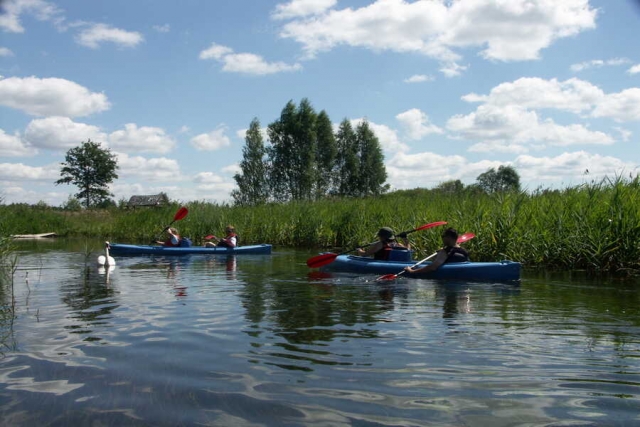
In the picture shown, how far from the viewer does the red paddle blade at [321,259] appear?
30.7ft

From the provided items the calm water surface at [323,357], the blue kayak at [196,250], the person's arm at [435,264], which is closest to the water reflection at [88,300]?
the calm water surface at [323,357]

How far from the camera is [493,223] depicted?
9.63 m

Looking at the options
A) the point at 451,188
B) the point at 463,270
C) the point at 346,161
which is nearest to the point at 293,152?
the point at 346,161

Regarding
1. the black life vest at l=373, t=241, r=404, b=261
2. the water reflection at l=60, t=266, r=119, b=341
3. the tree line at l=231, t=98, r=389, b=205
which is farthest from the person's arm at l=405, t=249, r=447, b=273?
the tree line at l=231, t=98, r=389, b=205

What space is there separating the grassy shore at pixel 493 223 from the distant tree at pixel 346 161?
2699cm

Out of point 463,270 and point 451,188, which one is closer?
point 463,270

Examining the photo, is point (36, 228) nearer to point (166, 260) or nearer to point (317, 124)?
point (166, 260)

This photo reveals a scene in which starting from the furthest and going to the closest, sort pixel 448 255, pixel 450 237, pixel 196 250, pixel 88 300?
pixel 196 250 → pixel 450 237 → pixel 448 255 → pixel 88 300

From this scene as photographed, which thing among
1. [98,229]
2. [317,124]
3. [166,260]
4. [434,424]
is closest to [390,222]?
[166,260]

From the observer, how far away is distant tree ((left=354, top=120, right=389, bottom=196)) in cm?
4506

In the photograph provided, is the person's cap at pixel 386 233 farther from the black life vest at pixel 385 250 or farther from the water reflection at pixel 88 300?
the water reflection at pixel 88 300

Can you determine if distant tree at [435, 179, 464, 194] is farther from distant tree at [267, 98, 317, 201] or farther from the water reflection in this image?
distant tree at [267, 98, 317, 201]

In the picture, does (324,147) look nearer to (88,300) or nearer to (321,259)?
(321,259)

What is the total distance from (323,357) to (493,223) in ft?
22.1
